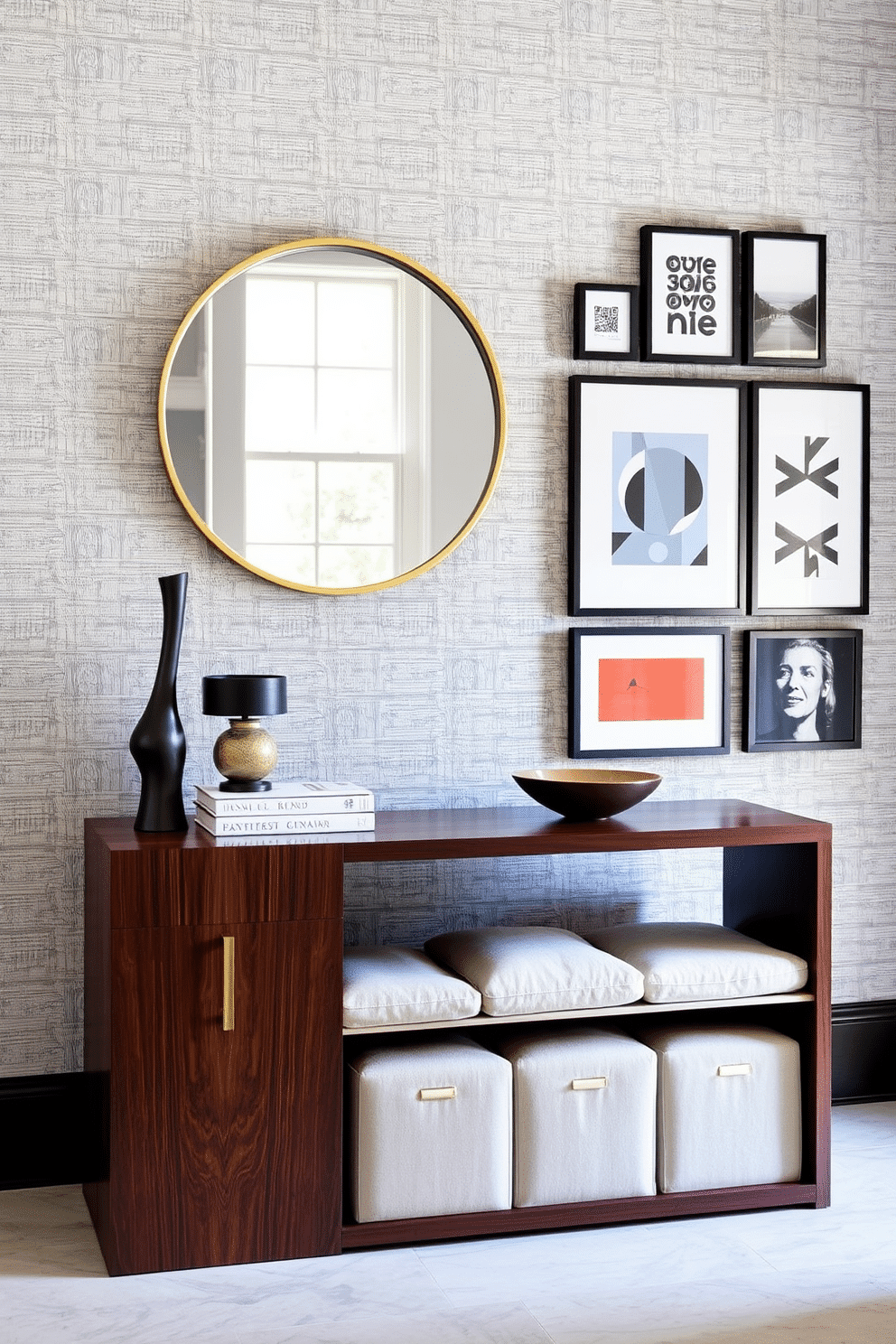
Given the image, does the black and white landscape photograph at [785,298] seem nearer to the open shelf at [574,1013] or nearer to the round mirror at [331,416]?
the round mirror at [331,416]

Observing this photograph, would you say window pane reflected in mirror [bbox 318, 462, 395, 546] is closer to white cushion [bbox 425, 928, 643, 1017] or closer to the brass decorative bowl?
the brass decorative bowl

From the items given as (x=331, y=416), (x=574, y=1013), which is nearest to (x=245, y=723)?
(x=331, y=416)

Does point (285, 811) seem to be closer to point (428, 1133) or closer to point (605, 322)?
point (428, 1133)

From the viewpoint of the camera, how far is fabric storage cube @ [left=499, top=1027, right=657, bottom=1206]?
8.04 feet

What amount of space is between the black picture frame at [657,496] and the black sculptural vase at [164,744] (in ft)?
2.95

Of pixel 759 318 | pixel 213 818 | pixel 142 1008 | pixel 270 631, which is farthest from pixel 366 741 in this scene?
pixel 759 318

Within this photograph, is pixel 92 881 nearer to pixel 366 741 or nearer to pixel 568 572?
pixel 366 741

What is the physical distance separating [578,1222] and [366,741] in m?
1.00

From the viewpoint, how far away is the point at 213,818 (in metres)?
2.38

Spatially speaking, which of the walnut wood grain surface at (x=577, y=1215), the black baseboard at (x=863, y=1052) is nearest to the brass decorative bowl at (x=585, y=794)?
the walnut wood grain surface at (x=577, y=1215)

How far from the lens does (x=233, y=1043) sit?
90.8 inches

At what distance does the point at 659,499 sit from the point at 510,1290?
1.60m

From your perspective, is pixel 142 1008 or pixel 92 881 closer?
pixel 142 1008

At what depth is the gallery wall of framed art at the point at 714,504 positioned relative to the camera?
296 centimetres
